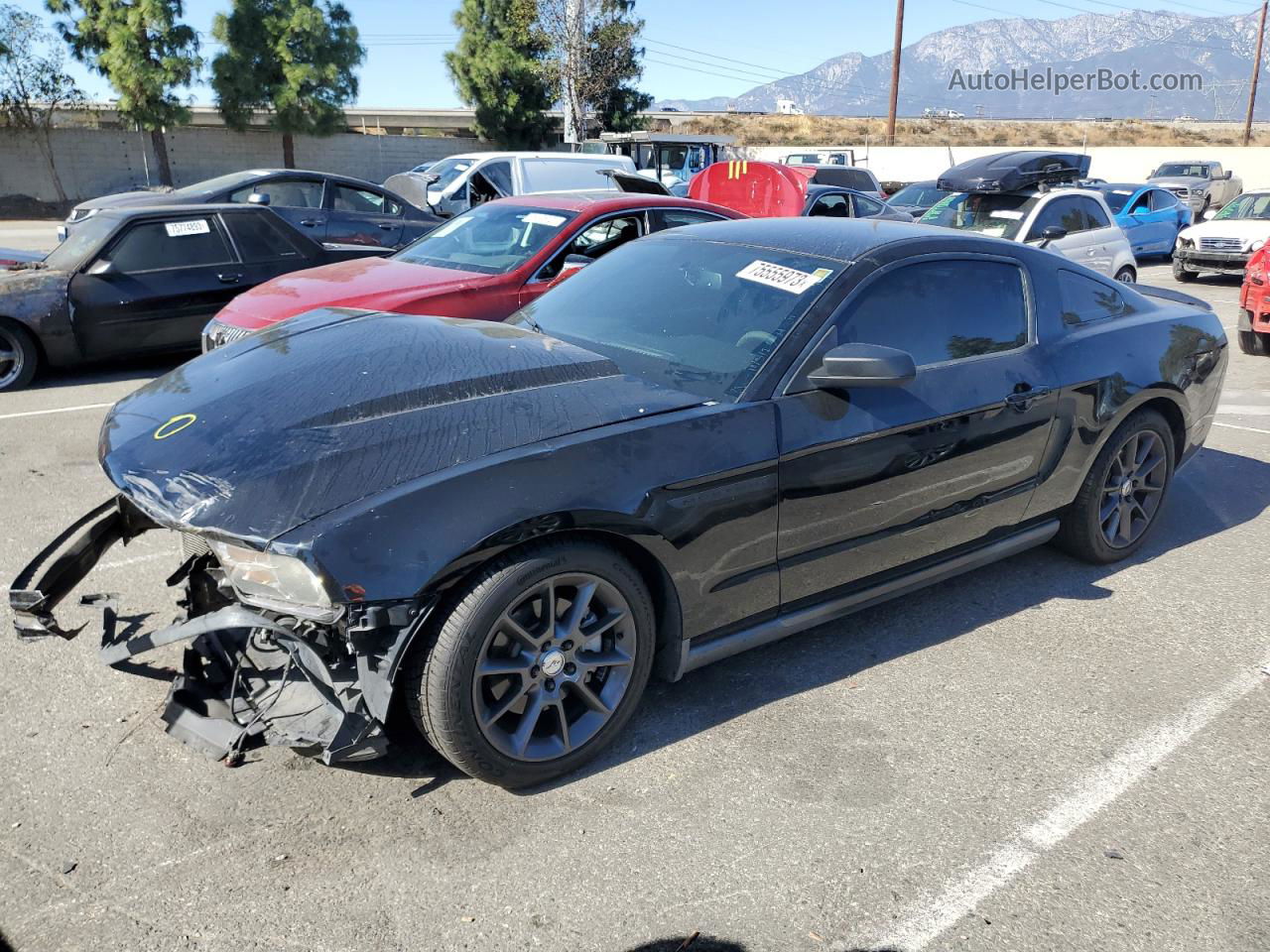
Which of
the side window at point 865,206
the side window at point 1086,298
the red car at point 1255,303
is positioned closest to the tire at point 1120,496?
the side window at point 1086,298

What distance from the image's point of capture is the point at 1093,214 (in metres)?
11.4

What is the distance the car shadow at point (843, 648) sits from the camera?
3.17m

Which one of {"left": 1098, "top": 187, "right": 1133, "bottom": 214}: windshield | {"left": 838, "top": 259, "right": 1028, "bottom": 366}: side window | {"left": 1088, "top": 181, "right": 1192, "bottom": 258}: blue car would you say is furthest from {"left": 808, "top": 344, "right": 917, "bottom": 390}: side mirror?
{"left": 1098, "top": 187, "right": 1133, "bottom": 214}: windshield

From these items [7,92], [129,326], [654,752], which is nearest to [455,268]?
[129,326]

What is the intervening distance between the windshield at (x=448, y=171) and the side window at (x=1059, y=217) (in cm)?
881

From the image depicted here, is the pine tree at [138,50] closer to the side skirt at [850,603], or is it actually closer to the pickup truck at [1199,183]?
the pickup truck at [1199,183]

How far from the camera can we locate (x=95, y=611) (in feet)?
13.0

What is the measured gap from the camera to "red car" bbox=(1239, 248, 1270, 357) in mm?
9625

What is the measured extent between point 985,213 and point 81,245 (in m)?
9.16

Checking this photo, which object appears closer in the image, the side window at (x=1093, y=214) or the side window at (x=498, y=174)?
the side window at (x=1093, y=214)

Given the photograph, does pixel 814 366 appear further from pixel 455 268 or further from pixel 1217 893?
pixel 455 268

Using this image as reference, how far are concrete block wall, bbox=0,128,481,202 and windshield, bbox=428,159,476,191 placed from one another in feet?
73.8

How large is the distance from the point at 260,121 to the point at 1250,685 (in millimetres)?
47513

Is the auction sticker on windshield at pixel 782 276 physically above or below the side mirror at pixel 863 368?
above
